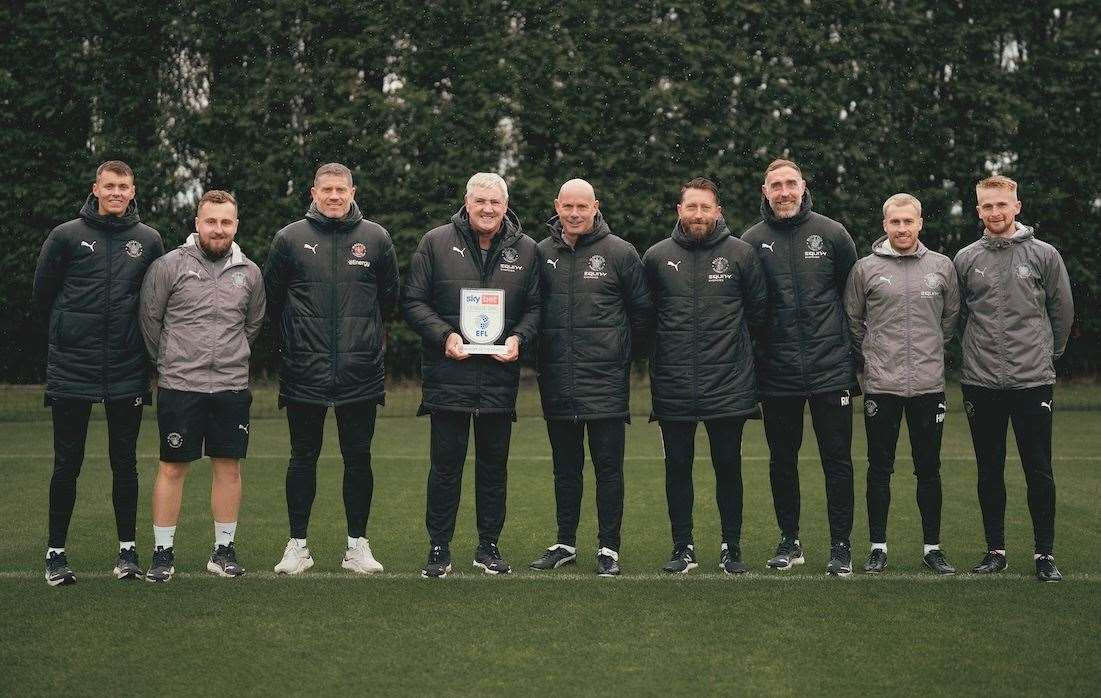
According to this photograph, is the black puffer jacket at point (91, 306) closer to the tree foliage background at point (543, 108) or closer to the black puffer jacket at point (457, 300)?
the black puffer jacket at point (457, 300)

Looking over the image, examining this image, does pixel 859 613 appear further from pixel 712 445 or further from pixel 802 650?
pixel 712 445

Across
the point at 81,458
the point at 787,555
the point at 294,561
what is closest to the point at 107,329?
the point at 81,458

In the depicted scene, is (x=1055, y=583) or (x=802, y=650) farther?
(x=1055, y=583)

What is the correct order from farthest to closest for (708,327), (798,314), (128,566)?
(798,314), (708,327), (128,566)

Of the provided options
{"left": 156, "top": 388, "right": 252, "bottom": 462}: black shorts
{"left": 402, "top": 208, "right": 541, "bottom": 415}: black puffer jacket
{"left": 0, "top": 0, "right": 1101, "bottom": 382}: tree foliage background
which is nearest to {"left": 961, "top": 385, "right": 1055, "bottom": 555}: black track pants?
{"left": 402, "top": 208, "right": 541, "bottom": 415}: black puffer jacket

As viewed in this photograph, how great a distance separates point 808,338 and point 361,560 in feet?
8.04

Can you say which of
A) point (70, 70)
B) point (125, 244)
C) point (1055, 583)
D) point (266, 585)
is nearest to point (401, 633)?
point (266, 585)

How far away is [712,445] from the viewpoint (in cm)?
632

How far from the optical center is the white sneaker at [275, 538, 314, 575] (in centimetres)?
620

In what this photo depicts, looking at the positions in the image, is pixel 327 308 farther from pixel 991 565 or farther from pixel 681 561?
pixel 991 565

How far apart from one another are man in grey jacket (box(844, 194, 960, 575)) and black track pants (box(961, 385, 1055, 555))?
0.23 meters

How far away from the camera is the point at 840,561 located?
6172 millimetres

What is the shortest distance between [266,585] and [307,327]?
1.24m

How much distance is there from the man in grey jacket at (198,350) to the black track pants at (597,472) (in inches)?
61.4
